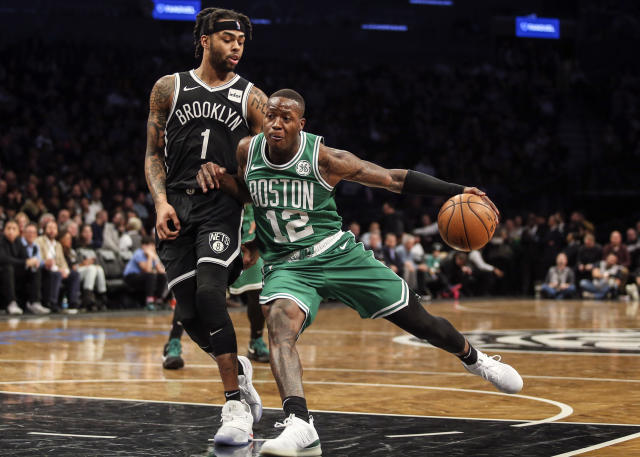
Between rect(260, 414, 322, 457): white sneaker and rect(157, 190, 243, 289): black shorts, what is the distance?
3.57 feet

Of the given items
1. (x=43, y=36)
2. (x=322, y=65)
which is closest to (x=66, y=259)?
(x=43, y=36)

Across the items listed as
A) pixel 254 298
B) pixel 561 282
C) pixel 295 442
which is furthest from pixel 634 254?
pixel 295 442

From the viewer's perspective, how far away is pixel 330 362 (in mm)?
7406

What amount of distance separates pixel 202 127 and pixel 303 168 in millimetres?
730

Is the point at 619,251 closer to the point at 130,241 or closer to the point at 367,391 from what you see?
the point at 130,241

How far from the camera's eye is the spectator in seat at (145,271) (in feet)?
43.5

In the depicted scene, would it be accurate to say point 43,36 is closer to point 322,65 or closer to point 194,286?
point 322,65

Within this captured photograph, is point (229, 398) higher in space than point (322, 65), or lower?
lower

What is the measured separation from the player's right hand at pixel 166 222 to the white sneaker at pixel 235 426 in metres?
0.89

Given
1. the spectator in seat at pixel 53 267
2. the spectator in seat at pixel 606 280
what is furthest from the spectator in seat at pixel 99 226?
the spectator in seat at pixel 606 280

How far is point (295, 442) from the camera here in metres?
3.76

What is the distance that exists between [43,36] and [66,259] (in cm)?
1187

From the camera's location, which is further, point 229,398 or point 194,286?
point 194,286

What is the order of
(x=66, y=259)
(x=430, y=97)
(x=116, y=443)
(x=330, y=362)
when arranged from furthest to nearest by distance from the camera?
1. (x=430, y=97)
2. (x=66, y=259)
3. (x=330, y=362)
4. (x=116, y=443)
